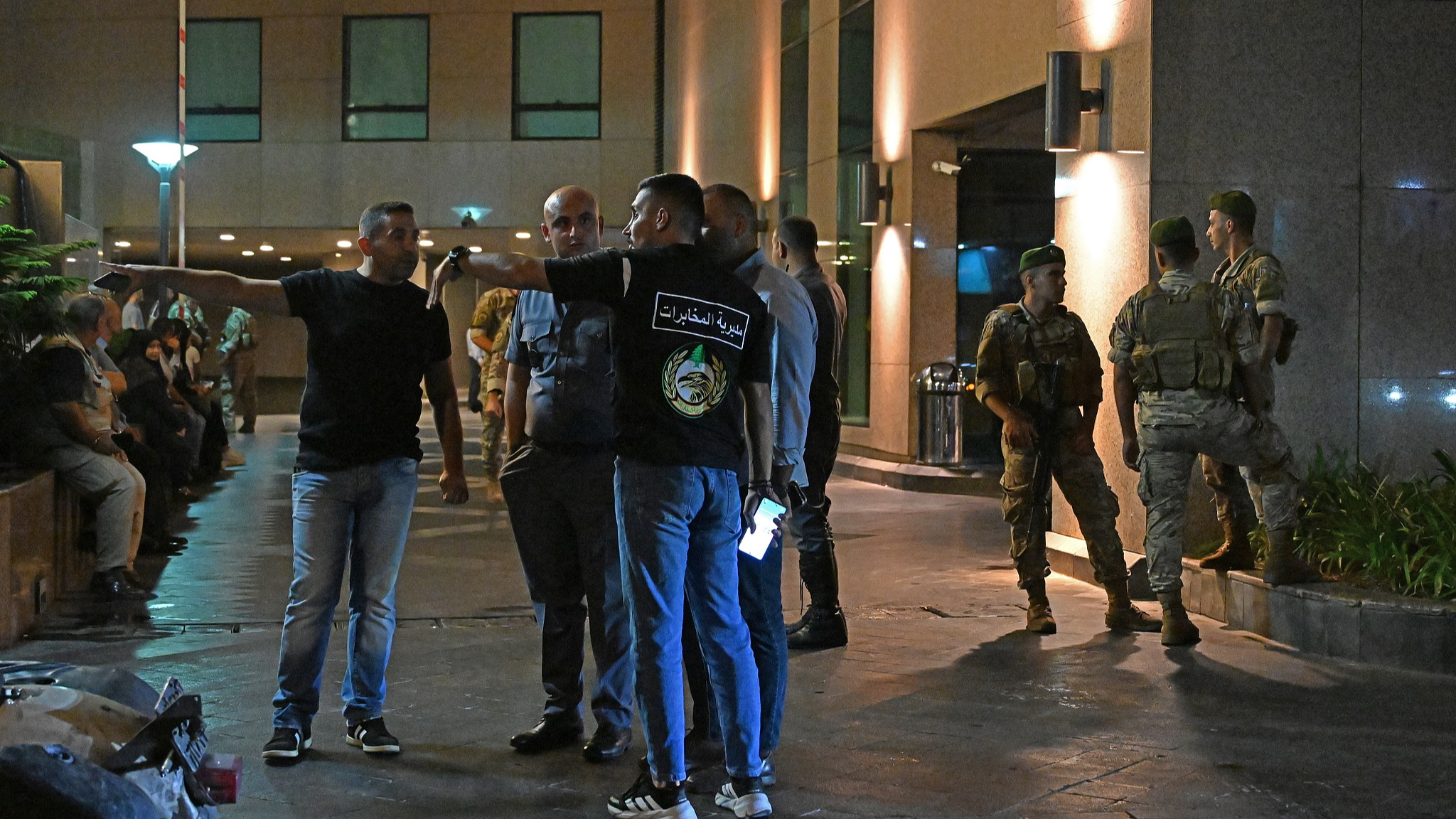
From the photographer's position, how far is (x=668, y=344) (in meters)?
4.53

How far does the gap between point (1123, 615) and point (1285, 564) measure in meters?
0.82

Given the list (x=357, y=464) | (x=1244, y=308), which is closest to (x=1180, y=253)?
(x=1244, y=308)

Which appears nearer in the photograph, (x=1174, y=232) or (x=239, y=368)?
(x=1174, y=232)

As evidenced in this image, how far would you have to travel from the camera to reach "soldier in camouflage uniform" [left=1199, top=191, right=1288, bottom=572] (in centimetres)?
788

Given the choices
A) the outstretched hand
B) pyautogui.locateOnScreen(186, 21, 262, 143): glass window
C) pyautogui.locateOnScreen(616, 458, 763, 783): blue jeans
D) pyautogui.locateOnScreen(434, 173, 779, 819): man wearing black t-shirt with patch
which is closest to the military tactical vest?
pyautogui.locateOnScreen(434, 173, 779, 819): man wearing black t-shirt with patch

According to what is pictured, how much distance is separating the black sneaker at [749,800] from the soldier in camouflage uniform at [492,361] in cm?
716

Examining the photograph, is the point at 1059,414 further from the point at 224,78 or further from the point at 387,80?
the point at 224,78

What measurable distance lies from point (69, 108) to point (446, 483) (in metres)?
27.2

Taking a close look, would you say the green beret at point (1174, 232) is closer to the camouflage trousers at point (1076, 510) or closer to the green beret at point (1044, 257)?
the green beret at point (1044, 257)

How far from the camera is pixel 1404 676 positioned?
682 centimetres

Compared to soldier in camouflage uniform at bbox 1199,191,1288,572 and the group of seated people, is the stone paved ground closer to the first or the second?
the group of seated people

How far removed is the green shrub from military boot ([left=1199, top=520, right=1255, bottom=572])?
0.91 feet

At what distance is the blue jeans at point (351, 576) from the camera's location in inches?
213

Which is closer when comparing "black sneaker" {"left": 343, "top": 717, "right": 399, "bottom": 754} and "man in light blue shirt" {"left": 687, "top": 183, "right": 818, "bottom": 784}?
"man in light blue shirt" {"left": 687, "top": 183, "right": 818, "bottom": 784}
